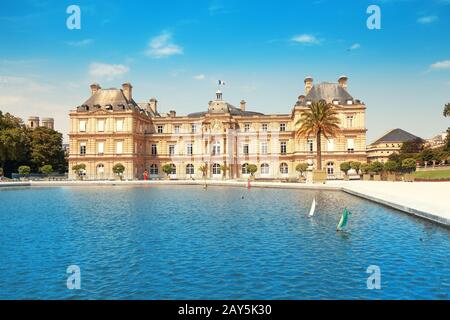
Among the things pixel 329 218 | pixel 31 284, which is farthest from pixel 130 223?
pixel 329 218

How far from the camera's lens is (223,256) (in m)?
12.4

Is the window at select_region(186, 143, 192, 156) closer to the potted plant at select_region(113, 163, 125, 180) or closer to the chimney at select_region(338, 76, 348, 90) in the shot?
the potted plant at select_region(113, 163, 125, 180)

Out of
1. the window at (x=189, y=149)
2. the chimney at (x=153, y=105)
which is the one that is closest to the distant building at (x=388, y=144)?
the window at (x=189, y=149)

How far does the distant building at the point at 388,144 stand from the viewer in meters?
125

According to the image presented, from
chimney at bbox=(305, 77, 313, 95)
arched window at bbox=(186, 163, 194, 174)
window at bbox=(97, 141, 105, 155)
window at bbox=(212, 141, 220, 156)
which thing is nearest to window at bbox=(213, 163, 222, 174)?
window at bbox=(212, 141, 220, 156)

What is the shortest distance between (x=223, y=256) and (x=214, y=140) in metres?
60.7

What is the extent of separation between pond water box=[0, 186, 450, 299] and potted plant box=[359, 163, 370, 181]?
4178cm

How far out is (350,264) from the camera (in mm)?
11562

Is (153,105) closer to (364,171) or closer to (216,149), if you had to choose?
(216,149)

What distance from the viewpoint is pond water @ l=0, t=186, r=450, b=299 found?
951 cm

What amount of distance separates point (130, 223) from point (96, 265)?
7.26 metres

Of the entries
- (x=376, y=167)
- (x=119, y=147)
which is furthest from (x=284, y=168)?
(x=119, y=147)
